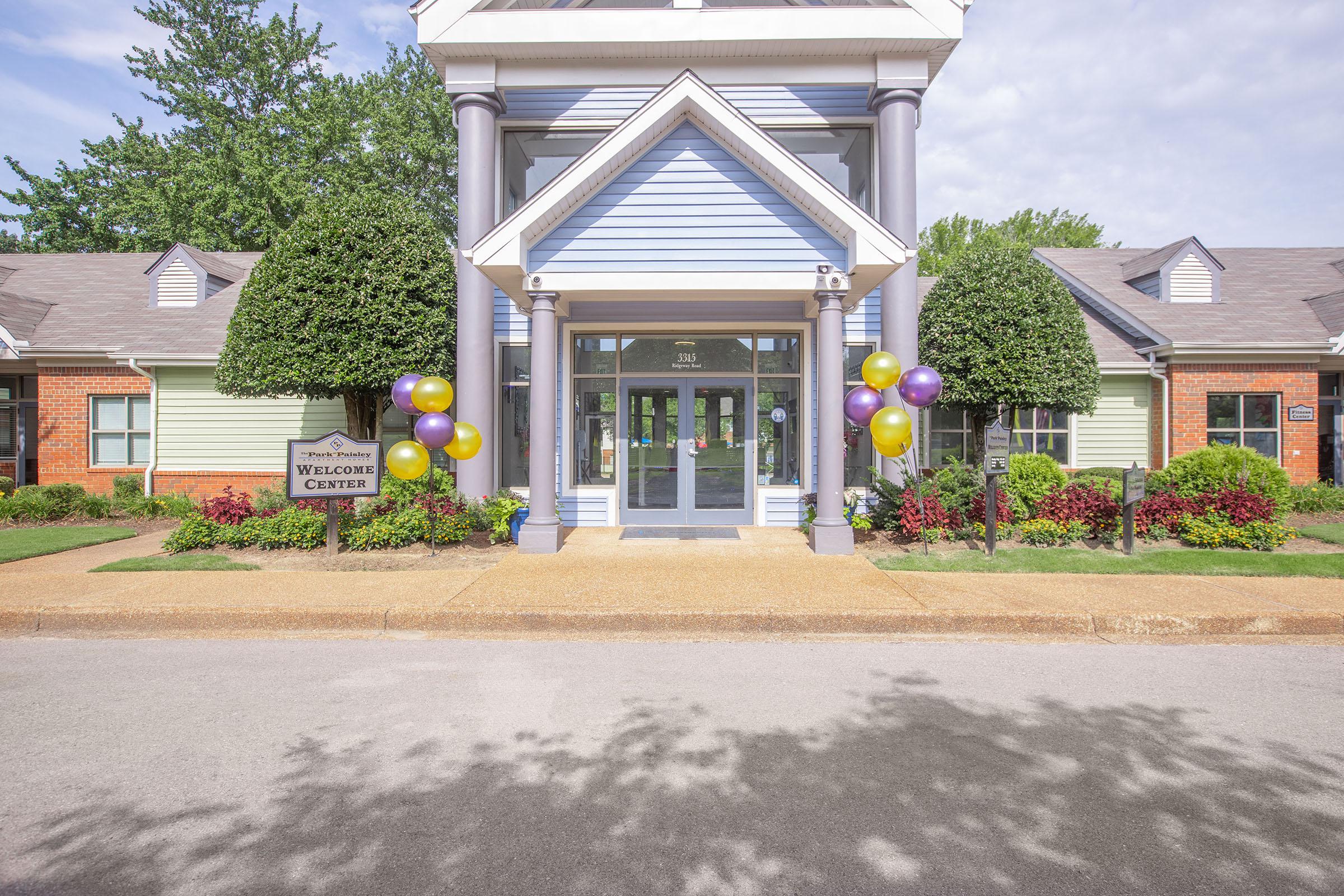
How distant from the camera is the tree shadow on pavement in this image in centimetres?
251

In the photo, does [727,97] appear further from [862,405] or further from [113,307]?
[113,307]

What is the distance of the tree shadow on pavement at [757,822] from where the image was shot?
8.25ft

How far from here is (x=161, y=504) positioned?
1274 cm

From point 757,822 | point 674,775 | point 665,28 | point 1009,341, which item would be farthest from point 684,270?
point 757,822

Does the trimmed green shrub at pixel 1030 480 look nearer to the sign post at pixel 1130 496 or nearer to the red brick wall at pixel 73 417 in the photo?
the sign post at pixel 1130 496

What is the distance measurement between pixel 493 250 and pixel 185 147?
27.8 m

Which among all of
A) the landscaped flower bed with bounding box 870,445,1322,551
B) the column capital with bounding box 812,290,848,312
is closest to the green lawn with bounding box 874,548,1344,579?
the landscaped flower bed with bounding box 870,445,1322,551

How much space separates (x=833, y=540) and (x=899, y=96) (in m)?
7.12

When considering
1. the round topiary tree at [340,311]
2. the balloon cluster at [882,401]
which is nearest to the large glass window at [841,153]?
the balloon cluster at [882,401]

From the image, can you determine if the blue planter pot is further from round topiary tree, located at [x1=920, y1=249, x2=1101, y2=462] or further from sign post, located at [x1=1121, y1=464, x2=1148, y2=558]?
sign post, located at [x1=1121, y1=464, x2=1148, y2=558]

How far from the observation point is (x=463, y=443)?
920cm

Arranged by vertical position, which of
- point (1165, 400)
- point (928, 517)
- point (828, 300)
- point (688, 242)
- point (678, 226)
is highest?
point (678, 226)

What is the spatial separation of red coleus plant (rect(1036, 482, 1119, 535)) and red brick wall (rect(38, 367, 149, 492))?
54.0 feet

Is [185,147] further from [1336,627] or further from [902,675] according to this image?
[1336,627]
